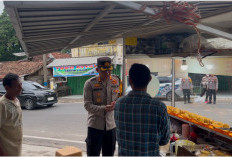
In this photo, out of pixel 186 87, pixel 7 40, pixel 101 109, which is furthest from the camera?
pixel 7 40

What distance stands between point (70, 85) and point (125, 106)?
17.5 m

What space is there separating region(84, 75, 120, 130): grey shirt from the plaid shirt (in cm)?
97

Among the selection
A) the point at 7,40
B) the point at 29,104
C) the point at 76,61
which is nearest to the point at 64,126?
the point at 29,104

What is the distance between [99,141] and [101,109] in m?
0.46

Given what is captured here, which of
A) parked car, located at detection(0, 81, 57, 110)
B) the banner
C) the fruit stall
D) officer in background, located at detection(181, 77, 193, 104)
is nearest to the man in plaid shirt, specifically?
the fruit stall

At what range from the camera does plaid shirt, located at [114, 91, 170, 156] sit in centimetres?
181

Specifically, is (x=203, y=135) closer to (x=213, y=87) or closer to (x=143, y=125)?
(x=143, y=125)

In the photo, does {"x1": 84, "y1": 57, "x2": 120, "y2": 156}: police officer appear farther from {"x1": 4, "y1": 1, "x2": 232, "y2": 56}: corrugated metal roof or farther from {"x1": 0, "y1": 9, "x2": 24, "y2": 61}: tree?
{"x1": 0, "y1": 9, "x2": 24, "y2": 61}: tree

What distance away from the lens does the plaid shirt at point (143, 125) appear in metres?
1.81

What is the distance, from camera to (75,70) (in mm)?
17266

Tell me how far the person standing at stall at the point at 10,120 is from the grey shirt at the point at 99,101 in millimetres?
876

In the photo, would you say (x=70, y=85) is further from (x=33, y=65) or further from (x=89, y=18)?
(x=89, y=18)

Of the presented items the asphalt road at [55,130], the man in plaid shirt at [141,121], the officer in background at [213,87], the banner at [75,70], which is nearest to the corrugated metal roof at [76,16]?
the man in plaid shirt at [141,121]

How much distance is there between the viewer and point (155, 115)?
5.91 ft
